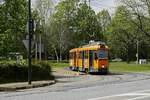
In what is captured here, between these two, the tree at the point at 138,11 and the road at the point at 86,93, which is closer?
the road at the point at 86,93

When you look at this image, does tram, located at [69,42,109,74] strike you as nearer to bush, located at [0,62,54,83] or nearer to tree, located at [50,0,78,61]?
bush, located at [0,62,54,83]

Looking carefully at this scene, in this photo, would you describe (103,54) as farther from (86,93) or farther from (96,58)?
(86,93)

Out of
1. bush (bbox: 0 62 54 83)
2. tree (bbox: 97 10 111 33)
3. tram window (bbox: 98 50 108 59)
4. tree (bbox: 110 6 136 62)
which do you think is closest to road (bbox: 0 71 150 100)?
bush (bbox: 0 62 54 83)

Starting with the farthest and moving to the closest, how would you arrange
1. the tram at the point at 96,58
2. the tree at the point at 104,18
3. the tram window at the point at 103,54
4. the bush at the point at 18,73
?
the tree at the point at 104,18 → the tram window at the point at 103,54 → the tram at the point at 96,58 → the bush at the point at 18,73

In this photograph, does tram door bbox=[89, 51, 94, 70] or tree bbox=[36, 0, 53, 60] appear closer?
tram door bbox=[89, 51, 94, 70]

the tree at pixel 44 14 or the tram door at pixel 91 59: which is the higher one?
the tree at pixel 44 14

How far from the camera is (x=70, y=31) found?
4245 inches

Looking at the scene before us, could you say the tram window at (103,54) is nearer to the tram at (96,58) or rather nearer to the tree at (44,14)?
the tram at (96,58)

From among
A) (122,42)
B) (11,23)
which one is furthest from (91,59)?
(122,42)

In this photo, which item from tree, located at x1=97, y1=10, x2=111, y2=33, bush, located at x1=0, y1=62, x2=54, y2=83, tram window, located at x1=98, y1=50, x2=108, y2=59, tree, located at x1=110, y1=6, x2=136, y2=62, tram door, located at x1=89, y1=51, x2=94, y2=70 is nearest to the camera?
bush, located at x1=0, y1=62, x2=54, y2=83

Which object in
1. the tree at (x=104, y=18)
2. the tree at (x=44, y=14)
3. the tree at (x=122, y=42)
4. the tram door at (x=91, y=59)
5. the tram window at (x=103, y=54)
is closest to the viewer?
the tram window at (x=103, y=54)

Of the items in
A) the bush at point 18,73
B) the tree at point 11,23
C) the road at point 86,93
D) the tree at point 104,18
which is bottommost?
the road at point 86,93

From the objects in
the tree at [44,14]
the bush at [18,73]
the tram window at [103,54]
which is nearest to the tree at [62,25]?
the tree at [44,14]

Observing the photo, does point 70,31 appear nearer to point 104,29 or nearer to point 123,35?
point 123,35
